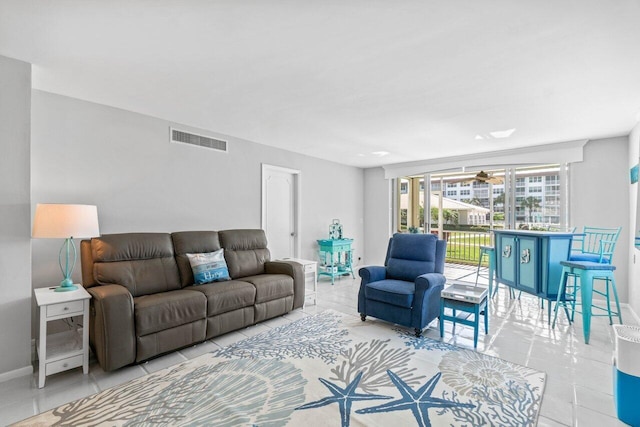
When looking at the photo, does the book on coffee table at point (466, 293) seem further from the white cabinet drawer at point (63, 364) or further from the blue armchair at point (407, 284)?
the white cabinet drawer at point (63, 364)

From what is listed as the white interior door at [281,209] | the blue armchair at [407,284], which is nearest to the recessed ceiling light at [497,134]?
the blue armchair at [407,284]

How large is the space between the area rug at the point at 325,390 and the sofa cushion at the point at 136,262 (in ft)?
3.11

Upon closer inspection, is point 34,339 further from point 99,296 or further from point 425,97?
point 425,97

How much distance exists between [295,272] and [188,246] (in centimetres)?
136

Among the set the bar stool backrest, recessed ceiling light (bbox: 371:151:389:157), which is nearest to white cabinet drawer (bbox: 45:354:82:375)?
recessed ceiling light (bbox: 371:151:389:157)

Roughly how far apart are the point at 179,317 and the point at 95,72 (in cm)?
228

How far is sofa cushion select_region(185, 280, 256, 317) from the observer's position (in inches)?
119

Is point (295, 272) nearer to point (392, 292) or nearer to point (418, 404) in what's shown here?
point (392, 292)

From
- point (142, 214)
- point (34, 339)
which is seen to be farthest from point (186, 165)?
point (34, 339)

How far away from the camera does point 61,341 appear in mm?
2598

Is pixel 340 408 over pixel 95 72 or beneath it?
beneath

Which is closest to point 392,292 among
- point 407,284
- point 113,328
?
point 407,284

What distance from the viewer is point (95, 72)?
255 centimetres

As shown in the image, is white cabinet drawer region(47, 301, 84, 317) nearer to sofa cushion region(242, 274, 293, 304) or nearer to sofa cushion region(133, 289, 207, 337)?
sofa cushion region(133, 289, 207, 337)
